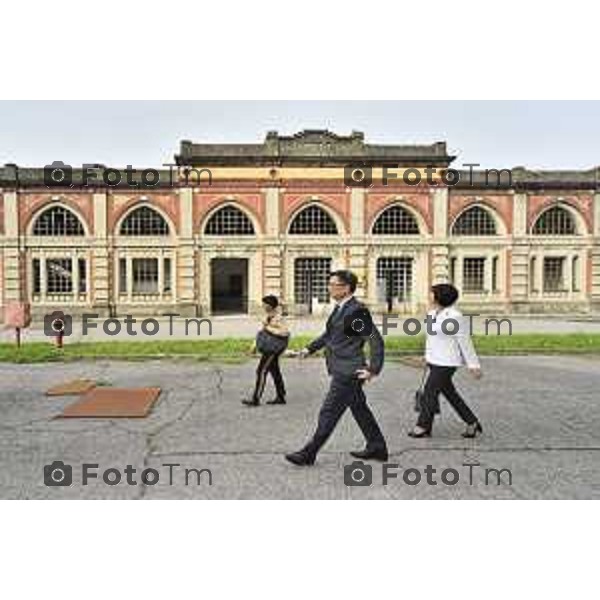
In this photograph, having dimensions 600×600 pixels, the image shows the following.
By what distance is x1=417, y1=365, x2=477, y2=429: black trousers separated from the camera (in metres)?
5.58

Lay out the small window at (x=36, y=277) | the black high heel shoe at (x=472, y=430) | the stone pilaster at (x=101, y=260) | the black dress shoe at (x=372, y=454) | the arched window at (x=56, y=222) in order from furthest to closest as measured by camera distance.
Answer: the small window at (x=36, y=277) < the arched window at (x=56, y=222) < the stone pilaster at (x=101, y=260) < the black high heel shoe at (x=472, y=430) < the black dress shoe at (x=372, y=454)

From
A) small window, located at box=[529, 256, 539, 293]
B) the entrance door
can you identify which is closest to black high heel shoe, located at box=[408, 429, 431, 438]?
the entrance door

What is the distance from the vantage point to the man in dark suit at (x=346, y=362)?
475cm

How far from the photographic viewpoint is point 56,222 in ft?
83.8

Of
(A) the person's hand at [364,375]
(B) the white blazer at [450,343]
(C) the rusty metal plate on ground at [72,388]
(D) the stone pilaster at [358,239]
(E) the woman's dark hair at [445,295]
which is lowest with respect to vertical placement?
(C) the rusty metal plate on ground at [72,388]

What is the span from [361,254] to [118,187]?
491 inches

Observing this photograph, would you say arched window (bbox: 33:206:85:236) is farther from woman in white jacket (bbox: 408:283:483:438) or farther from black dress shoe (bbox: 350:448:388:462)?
black dress shoe (bbox: 350:448:388:462)

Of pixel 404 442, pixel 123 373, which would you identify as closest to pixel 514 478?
pixel 404 442

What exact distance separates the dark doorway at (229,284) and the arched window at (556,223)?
16.7 m

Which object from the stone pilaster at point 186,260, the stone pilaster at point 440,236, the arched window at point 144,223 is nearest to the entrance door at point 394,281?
the stone pilaster at point 440,236

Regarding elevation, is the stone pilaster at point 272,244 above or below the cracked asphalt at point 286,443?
above

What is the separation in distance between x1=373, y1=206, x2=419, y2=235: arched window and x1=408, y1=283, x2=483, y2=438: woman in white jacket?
2119 cm

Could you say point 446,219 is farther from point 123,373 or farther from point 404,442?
point 404,442

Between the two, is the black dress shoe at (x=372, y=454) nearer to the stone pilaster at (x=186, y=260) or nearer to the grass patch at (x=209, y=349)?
the grass patch at (x=209, y=349)
